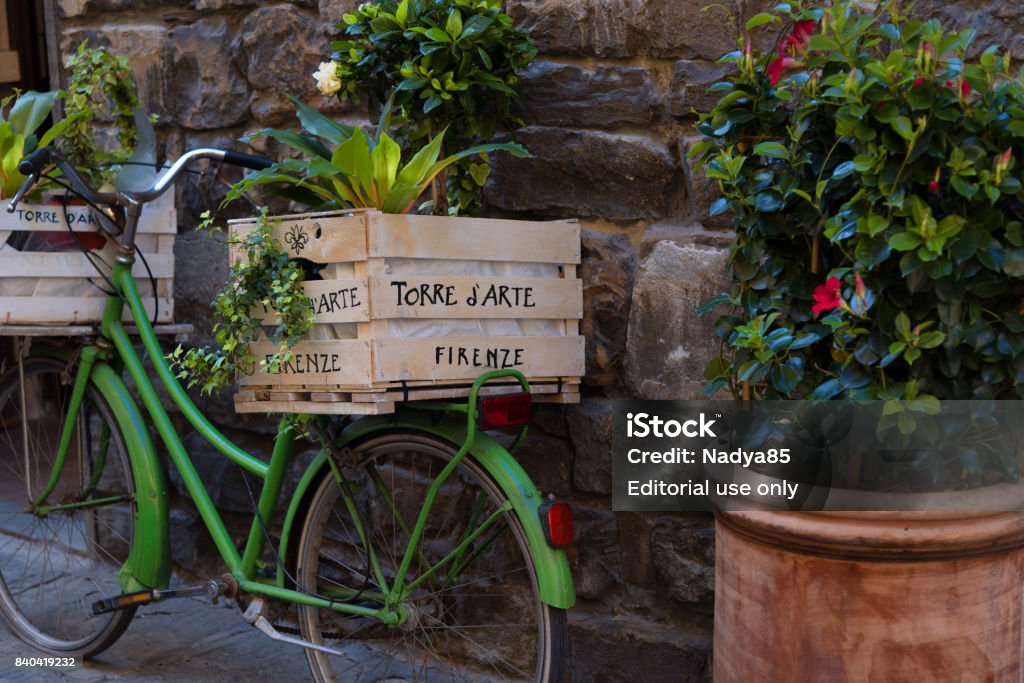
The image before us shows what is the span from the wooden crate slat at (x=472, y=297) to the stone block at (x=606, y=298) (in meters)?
0.11

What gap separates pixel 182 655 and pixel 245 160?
51.8 inches

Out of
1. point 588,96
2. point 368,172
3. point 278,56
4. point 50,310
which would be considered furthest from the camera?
point 278,56

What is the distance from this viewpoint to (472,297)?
7.28ft

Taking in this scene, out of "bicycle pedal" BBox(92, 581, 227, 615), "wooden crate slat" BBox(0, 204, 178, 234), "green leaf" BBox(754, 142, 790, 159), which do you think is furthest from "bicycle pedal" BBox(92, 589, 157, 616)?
"green leaf" BBox(754, 142, 790, 159)

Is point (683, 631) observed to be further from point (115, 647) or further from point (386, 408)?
point (115, 647)

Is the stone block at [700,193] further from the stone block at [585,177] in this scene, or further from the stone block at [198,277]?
the stone block at [198,277]

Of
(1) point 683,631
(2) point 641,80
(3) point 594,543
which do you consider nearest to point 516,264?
(2) point 641,80

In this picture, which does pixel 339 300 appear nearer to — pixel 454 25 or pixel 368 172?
pixel 368 172

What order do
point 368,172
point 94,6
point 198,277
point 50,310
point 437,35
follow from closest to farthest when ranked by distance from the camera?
1. point 368,172
2. point 437,35
3. point 50,310
4. point 198,277
5. point 94,6

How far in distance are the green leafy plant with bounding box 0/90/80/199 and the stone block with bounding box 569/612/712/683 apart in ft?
5.59

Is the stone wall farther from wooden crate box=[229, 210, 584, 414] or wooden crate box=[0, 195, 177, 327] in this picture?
wooden crate box=[0, 195, 177, 327]

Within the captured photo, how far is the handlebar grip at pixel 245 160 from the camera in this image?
2703 mm

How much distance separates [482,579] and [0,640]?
4.71 feet

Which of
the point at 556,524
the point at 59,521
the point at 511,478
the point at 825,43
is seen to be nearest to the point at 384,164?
the point at 511,478
